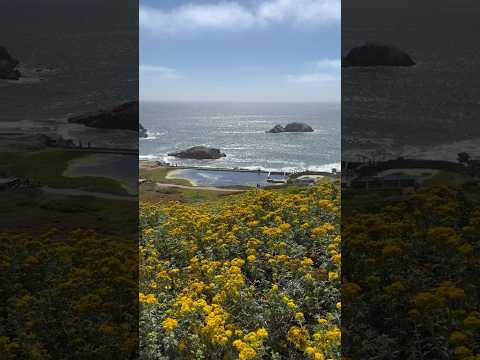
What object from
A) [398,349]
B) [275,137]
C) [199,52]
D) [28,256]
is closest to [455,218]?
[398,349]

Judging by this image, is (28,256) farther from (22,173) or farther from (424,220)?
(424,220)

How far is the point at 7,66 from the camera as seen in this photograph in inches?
111

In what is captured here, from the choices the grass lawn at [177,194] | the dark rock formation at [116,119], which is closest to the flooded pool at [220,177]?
the grass lawn at [177,194]

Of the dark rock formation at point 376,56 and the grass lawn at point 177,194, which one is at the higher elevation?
the dark rock formation at point 376,56

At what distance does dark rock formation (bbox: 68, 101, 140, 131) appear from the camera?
276cm

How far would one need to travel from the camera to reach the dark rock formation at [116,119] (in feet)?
9.07

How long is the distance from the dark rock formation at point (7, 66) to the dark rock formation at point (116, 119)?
41 cm

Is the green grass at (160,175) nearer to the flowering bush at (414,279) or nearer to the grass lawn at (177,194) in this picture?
the grass lawn at (177,194)

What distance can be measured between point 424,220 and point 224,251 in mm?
1253

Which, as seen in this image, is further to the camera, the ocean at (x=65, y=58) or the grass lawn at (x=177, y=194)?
the grass lawn at (x=177, y=194)

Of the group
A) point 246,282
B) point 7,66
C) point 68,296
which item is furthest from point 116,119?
point 246,282

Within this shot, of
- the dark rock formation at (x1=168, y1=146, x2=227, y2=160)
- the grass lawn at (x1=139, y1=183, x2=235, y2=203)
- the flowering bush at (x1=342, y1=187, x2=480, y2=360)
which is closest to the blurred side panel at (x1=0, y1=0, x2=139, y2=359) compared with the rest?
the flowering bush at (x1=342, y1=187, x2=480, y2=360)

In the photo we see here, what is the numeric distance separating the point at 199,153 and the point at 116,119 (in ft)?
13.5

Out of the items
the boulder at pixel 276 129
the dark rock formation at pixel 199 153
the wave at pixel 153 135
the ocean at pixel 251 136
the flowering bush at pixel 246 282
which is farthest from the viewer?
the wave at pixel 153 135
